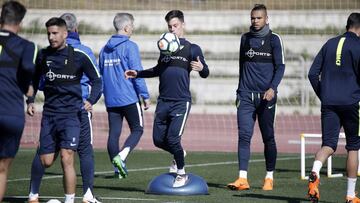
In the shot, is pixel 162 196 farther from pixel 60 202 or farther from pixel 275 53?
pixel 275 53

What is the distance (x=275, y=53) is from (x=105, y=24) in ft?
50.5

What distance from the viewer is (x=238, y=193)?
463 inches

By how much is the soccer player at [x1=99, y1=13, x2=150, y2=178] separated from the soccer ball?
2.32m

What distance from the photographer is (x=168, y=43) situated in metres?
11.6

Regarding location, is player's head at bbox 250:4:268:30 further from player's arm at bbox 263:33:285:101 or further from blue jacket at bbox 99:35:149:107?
blue jacket at bbox 99:35:149:107

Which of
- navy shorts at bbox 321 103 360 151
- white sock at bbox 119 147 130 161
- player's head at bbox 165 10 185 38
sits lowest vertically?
white sock at bbox 119 147 130 161

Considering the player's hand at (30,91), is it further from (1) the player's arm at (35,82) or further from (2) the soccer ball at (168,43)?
(2) the soccer ball at (168,43)

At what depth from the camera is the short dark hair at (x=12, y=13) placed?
8.86 meters

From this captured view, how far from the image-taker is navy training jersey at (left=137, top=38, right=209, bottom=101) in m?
11.8

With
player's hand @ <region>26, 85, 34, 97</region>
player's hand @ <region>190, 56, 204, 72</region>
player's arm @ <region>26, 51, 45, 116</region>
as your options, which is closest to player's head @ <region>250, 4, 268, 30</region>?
player's hand @ <region>190, 56, 204, 72</region>

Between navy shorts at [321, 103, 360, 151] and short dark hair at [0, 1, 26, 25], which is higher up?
short dark hair at [0, 1, 26, 25]

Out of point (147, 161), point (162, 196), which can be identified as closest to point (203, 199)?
point (162, 196)

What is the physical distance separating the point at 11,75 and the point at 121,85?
5.23 m

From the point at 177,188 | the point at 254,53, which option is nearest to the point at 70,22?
the point at 177,188
